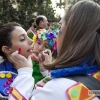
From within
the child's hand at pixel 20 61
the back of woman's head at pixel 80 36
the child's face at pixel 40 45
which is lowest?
the child's face at pixel 40 45

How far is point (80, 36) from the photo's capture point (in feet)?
4.80

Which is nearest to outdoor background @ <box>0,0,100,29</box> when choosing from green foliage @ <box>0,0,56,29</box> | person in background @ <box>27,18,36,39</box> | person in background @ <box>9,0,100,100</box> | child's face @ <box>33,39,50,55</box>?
green foliage @ <box>0,0,56,29</box>

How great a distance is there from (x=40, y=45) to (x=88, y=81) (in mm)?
2091

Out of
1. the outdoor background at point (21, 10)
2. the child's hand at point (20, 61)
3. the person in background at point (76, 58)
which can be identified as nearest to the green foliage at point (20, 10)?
the outdoor background at point (21, 10)

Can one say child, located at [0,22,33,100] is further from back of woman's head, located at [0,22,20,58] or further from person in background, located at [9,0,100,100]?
person in background, located at [9,0,100,100]

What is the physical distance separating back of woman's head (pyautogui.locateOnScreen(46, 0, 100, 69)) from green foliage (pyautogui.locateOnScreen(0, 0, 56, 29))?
10310mm

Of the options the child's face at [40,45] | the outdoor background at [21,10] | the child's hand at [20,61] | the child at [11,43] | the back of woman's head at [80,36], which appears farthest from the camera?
the outdoor background at [21,10]

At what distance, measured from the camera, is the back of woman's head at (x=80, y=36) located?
142 centimetres

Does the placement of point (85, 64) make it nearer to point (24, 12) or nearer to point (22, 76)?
point (22, 76)

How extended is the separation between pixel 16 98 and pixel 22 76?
167mm

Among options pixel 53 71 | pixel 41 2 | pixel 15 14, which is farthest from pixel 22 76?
pixel 41 2

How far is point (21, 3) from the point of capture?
12.5 m

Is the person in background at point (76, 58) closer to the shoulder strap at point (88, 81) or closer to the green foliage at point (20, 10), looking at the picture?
the shoulder strap at point (88, 81)

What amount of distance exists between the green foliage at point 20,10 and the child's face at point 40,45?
8417 millimetres
